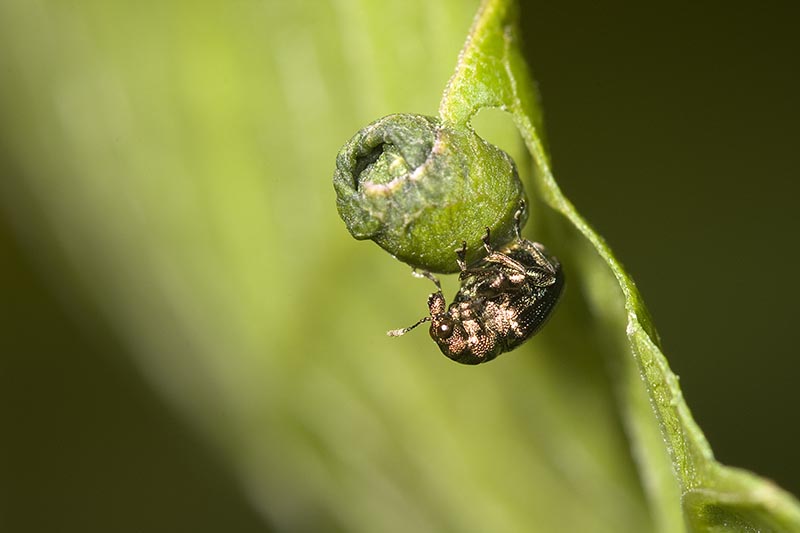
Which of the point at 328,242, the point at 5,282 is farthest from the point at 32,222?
the point at 328,242

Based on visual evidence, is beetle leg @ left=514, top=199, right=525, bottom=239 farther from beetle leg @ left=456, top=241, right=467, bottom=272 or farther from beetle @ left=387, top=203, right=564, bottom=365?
beetle leg @ left=456, top=241, right=467, bottom=272

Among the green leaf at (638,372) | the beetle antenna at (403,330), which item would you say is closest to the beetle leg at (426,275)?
the beetle antenna at (403,330)

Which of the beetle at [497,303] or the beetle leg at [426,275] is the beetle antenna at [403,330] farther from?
the beetle leg at [426,275]

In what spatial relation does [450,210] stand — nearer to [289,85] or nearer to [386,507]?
[289,85]

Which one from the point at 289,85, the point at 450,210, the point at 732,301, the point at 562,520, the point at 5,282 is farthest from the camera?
the point at 5,282

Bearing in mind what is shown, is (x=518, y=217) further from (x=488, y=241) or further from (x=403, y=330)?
(x=403, y=330)

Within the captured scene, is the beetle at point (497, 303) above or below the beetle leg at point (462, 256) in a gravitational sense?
below

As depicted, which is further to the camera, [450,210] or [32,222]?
[32,222]
